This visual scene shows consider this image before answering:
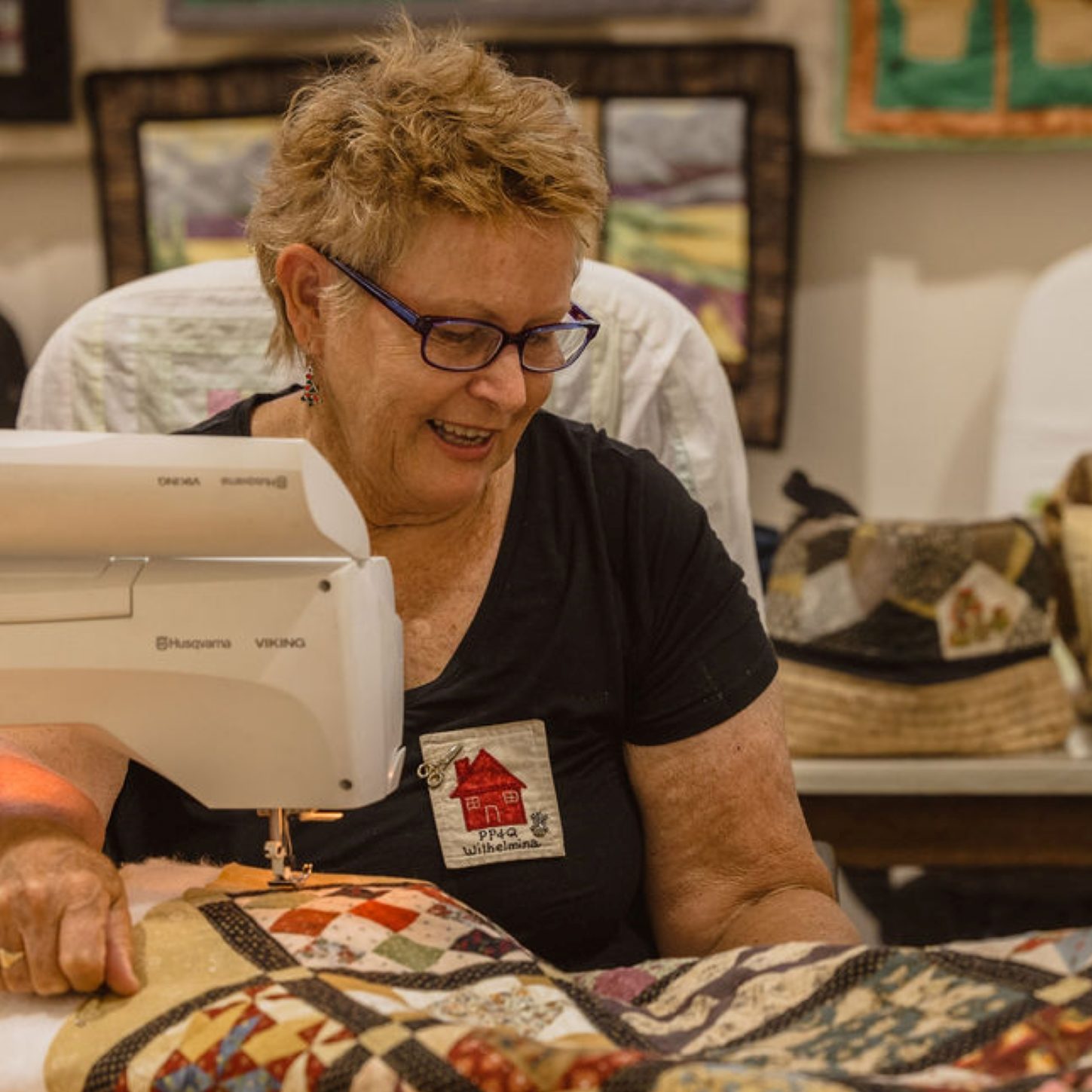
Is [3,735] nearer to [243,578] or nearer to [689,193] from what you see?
[243,578]

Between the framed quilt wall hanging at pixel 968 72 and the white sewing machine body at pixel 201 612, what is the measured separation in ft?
7.30

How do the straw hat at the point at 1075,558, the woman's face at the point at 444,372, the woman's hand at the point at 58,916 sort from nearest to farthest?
the woman's hand at the point at 58,916 < the woman's face at the point at 444,372 < the straw hat at the point at 1075,558

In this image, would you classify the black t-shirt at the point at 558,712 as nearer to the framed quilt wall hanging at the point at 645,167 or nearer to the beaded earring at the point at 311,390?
the beaded earring at the point at 311,390

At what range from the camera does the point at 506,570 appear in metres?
1.54

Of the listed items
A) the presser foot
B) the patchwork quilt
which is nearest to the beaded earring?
the presser foot

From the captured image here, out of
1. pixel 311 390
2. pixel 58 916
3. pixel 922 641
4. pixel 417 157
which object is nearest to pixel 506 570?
pixel 311 390

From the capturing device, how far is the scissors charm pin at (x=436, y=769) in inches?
57.1

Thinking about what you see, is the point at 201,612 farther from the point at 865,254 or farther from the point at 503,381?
the point at 865,254

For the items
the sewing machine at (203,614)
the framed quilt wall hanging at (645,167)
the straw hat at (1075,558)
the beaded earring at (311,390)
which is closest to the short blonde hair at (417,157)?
the beaded earring at (311,390)

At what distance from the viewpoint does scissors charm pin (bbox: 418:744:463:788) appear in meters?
1.45

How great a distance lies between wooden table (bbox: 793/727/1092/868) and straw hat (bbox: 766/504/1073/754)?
0.14 feet

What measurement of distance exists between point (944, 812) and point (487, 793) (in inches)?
42.1

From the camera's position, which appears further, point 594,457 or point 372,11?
point 372,11

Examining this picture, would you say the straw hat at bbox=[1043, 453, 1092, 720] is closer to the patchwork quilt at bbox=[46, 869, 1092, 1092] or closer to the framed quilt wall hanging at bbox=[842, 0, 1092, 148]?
the framed quilt wall hanging at bbox=[842, 0, 1092, 148]
